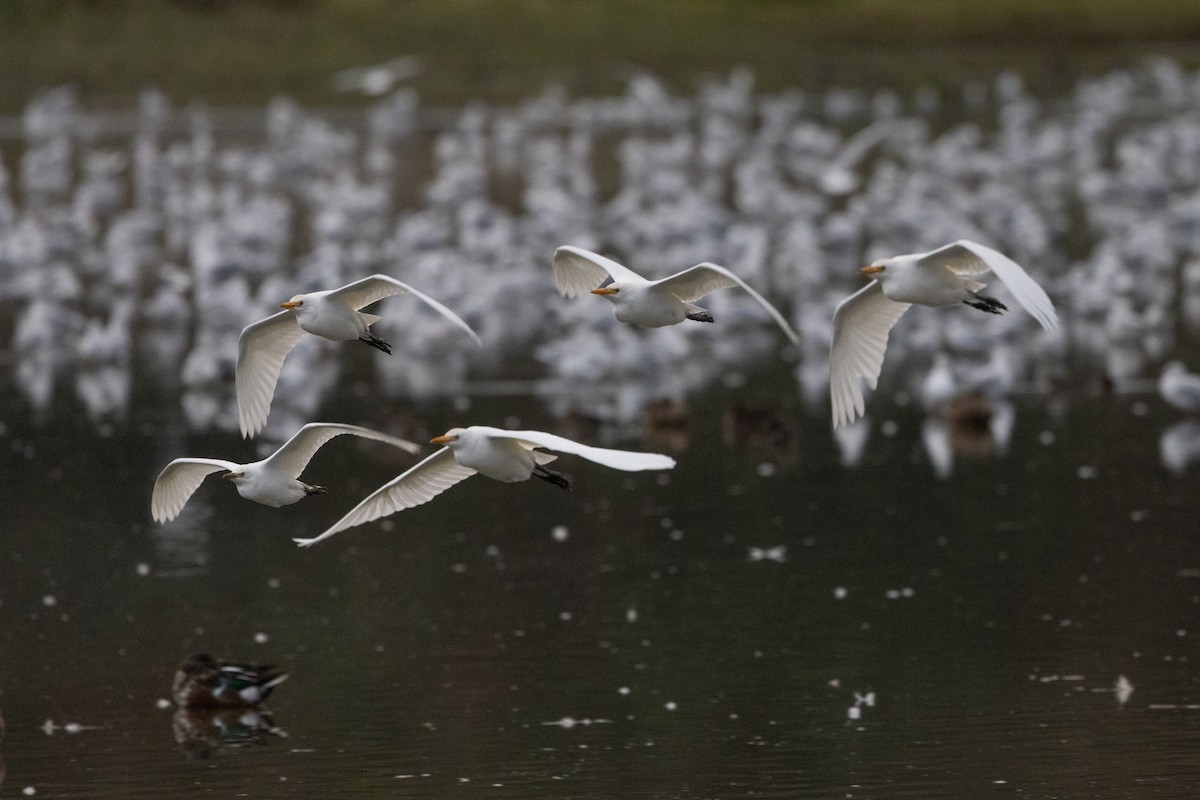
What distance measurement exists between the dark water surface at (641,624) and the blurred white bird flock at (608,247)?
140 cm

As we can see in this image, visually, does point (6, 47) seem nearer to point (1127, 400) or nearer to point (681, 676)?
point (1127, 400)

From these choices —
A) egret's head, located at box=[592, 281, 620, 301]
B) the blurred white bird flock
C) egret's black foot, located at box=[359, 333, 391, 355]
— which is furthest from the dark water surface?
egret's head, located at box=[592, 281, 620, 301]

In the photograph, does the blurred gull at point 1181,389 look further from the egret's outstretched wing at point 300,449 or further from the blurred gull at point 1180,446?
the egret's outstretched wing at point 300,449

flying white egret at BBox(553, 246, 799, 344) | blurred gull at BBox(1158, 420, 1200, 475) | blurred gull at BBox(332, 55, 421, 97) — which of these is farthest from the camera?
blurred gull at BBox(332, 55, 421, 97)

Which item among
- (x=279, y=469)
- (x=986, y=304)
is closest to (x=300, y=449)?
(x=279, y=469)

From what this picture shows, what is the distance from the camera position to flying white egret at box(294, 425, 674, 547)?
11.7m

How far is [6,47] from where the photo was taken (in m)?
60.5

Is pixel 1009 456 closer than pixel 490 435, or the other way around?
pixel 490 435

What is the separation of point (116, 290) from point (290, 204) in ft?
35.2

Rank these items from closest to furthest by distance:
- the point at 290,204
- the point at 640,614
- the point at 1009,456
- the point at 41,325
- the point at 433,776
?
1. the point at 433,776
2. the point at 640,614
3. the point at 1009,456
4. the point at 41,325
5. the point at 290,204

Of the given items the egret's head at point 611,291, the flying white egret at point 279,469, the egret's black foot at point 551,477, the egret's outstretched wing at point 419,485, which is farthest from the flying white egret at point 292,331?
the egret's black foot at point 551,477

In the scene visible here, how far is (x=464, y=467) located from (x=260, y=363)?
59.2 inches

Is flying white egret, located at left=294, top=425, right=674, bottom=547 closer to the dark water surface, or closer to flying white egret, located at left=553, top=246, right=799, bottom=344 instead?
flying white egret, located at left=553, top=246, right=799, bottom=344

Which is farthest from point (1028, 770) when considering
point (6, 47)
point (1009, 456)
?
point (6, 47)
